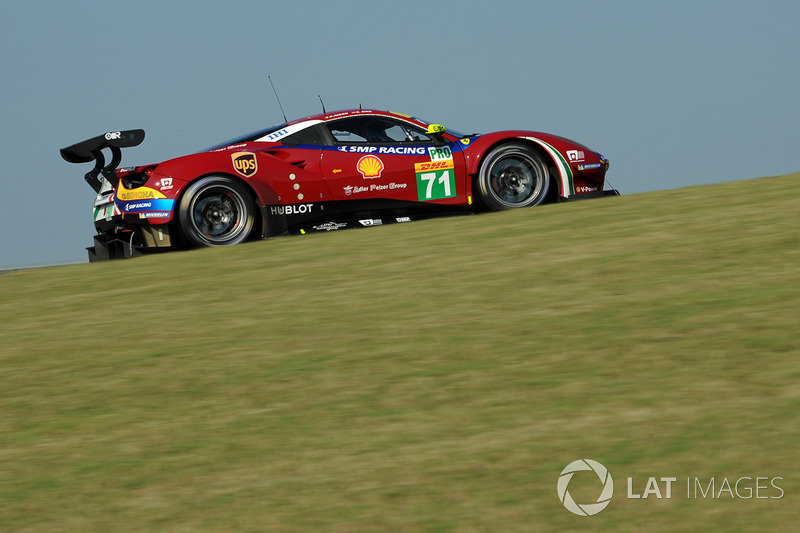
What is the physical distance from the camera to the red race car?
1011 cm

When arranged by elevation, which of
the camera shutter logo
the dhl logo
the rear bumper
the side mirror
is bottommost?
the camera shutter logo

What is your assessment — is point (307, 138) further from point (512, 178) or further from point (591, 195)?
point (591, 195)

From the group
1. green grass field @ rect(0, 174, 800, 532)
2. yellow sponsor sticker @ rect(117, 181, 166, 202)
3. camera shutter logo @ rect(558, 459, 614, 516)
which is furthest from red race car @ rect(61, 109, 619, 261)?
camera shutter logo @ rect(558, 459, 614, 516)

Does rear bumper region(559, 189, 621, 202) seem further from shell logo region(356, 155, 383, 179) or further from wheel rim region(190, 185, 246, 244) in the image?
wheel rim region(190, 185, 246, 244)

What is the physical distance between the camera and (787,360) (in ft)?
15.1

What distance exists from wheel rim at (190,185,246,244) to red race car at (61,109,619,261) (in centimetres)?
1

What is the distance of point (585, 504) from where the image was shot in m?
3.54

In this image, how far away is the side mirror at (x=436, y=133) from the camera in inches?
427

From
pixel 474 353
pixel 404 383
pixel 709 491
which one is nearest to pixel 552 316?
pixel 474 353

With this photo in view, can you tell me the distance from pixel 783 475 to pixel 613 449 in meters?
0.64

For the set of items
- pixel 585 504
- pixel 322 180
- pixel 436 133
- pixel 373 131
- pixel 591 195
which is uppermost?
pixel 373 131

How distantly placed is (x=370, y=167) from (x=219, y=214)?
1.68 metres

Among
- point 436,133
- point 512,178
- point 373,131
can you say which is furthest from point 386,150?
point 512,178

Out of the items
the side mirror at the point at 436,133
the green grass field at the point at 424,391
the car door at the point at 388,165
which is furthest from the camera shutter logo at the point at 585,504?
the side mirror at the point at 436,133
